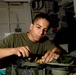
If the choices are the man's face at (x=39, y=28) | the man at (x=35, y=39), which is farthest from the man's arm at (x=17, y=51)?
the man's face at (x=39, y=28)

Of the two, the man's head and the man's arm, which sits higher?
the man's head

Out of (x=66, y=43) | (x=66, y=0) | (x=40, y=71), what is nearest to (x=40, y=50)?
(x=40, y=71)

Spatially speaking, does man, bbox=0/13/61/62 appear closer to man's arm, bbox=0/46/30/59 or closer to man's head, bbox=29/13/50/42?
man's head, bbox=29/13/50/42

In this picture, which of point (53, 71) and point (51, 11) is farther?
point (51, 11)

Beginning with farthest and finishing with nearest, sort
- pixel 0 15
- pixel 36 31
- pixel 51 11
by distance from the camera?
pixel 51 11 → pixel 0 15 → pixel 36 31

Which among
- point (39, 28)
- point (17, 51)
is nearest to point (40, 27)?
point (39, 28)

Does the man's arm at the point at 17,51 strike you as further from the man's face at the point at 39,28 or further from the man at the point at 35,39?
the man's face at the point at 39,28

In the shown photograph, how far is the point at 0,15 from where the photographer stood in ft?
10.7

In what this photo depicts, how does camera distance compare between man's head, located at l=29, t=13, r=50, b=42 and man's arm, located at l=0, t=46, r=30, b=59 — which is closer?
man's arm, located at l=0, t=46, r=30, b=59

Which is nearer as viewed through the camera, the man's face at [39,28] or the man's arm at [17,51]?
the man's arm at [17,51]

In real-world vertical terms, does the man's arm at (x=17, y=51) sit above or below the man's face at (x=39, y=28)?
below

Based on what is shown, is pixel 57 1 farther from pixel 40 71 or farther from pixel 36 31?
pixel 40 71

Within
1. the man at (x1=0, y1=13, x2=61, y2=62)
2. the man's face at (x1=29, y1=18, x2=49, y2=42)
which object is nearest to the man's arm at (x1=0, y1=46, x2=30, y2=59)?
the man at (x1=0, y1=13, x2=61, y2=62)

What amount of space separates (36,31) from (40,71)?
1.83 ft
